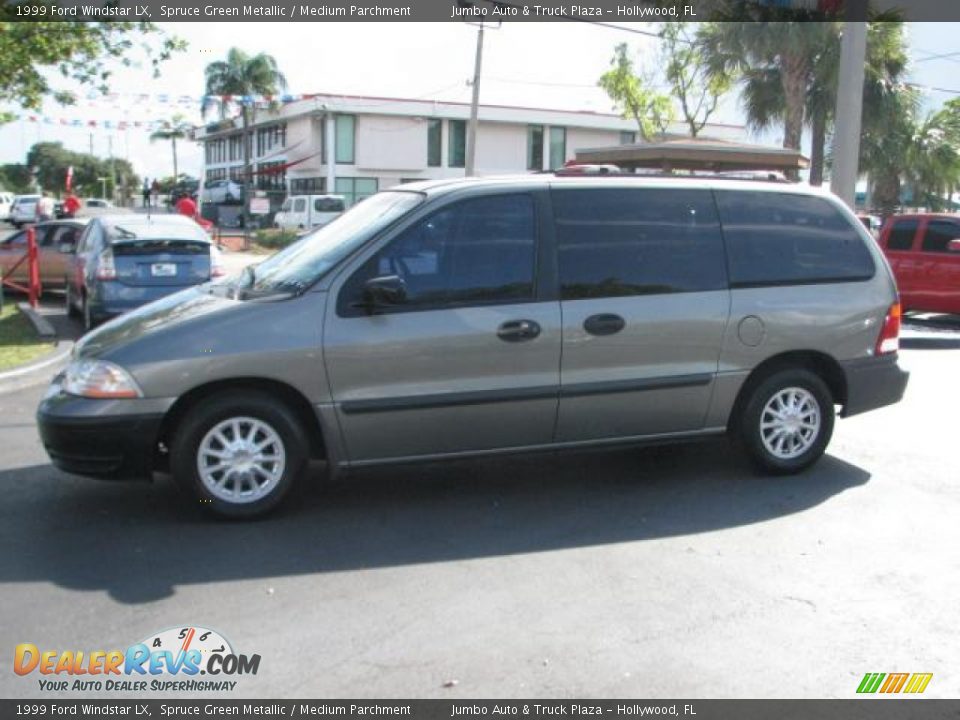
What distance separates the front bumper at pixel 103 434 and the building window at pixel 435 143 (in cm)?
4214

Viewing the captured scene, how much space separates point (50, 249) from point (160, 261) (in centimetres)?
604

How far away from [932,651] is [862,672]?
400 millimetres

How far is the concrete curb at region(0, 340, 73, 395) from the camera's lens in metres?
9.20

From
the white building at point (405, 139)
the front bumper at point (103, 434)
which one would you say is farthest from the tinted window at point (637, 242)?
the white building at point (405, 139)

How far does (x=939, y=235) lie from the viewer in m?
14.5

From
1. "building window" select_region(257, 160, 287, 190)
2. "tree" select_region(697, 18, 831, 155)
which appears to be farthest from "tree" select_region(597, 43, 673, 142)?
"building window" select_region(257, 160, 287, 190)

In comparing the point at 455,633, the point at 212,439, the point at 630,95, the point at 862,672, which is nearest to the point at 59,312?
the point at 212,439

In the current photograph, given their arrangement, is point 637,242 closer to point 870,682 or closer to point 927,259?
point 870,682

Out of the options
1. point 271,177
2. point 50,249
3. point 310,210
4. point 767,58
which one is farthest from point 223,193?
point 50,249

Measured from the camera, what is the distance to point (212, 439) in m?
5.38

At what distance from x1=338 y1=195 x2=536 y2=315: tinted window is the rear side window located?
137cm

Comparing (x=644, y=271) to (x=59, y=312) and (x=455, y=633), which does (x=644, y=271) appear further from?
(x=59, y=312)

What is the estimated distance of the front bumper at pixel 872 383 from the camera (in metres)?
6.48

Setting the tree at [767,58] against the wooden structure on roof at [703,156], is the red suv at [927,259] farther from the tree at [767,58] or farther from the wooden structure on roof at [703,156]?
the tree at [767,58]
